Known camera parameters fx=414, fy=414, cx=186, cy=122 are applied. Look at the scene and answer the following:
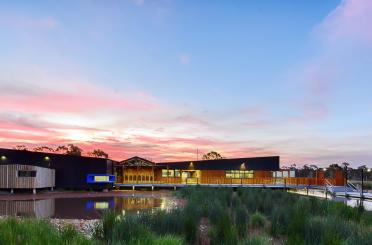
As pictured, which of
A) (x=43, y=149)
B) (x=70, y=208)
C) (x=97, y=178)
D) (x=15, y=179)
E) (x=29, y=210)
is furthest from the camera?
(x=43, y=149)

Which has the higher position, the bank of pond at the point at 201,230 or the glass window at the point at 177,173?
the bank of pond at the point at 201,230

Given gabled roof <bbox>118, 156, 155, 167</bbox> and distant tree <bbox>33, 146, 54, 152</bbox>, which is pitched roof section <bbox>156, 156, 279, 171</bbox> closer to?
Answer: gabled roof <bbox>118, 156, 155, 167</bbox>

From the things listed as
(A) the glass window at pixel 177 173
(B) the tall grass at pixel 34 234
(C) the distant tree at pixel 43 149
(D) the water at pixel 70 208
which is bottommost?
(A) the glass window at pixel 177 173

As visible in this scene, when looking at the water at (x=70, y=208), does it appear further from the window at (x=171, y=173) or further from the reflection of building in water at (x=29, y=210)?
the window at (x=171, y=173)

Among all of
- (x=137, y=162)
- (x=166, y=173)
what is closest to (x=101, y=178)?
(x=137, y=162)

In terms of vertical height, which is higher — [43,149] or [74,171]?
[43,149]

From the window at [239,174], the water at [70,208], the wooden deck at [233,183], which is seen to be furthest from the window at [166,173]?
the water at [70,208]

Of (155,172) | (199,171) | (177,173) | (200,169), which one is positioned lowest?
(177,173)

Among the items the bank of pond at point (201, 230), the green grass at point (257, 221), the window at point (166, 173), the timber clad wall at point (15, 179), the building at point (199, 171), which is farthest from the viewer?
the window at point (166, 173)

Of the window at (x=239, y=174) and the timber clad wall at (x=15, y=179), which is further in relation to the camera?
the window at (x=239, y=174)

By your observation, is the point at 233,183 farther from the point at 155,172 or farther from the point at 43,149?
the point at 43,149

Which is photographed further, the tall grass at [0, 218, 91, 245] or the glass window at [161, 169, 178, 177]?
the glass window at [161, 169, 178, 177]

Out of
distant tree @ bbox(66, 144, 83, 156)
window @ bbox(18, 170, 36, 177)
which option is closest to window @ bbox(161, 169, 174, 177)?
window @ bbox(18, 170, 36, 177)

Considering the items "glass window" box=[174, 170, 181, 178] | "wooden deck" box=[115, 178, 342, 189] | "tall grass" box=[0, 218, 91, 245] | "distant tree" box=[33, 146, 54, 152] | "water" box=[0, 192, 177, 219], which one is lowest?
"wooden deck" box=[115, 178, 342, 189]
